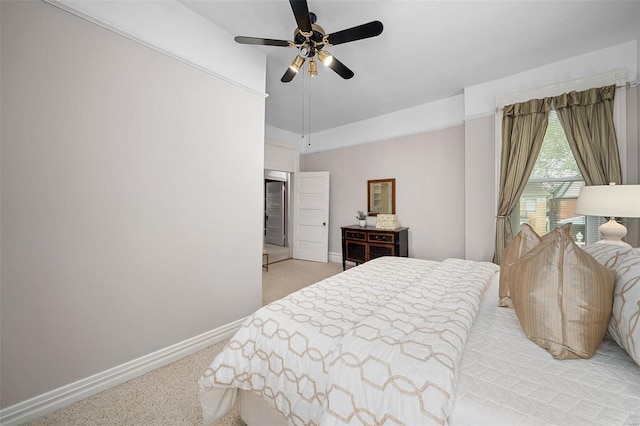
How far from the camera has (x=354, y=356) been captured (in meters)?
0.95

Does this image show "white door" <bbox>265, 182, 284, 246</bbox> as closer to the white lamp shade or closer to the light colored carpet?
the light colored carpet

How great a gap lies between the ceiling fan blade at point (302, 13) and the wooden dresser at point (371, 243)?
10.0 ft

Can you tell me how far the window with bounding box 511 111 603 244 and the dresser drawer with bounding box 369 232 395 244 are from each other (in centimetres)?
169

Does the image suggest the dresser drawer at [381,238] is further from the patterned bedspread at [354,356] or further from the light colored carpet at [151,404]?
the light colored carpet at [151,404]

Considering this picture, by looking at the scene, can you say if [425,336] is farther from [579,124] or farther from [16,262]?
[579,124]

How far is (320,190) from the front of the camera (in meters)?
5.26

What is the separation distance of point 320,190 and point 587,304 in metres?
4.52

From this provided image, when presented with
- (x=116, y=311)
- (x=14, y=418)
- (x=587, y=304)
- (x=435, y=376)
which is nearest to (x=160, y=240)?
(x=116, y=311)

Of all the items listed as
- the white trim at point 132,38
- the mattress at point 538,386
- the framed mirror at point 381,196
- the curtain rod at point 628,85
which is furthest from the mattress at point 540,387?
the framed mirror at point 381,196

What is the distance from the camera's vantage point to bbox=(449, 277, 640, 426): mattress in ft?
2.29

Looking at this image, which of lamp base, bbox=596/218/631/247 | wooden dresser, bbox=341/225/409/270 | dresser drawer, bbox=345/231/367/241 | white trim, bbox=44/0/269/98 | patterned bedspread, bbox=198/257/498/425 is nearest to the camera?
patterned bedspread, bbox=198/257/498/425

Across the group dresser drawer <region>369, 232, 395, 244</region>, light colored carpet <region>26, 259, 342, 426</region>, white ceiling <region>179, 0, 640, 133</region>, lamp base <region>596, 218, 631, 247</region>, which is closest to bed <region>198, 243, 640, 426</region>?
light colored carpet <region>26, 259, 342, 426</region>

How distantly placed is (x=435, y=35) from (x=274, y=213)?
19.1ft

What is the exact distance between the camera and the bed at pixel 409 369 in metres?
0.75
